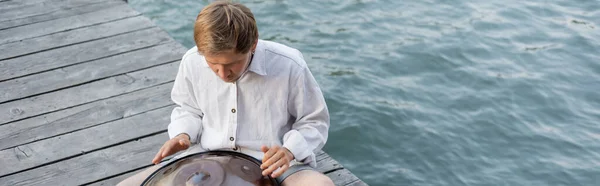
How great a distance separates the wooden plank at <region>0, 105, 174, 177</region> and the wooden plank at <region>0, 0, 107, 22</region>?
1.62 metres

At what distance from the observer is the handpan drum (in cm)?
227

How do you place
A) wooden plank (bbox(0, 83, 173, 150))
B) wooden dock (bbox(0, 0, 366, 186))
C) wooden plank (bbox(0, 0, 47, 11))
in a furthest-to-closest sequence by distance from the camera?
wooden plank (bbox(0, 0, 47, 11)) < wooden plank (bbox(0, 83, 173, 150)) < wooden dock (bbox(0, 0, 366, 186))

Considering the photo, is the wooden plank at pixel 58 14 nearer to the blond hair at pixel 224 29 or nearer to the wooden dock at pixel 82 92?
the wooden dock at pixel 82 92

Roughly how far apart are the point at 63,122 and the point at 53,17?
4.68ft

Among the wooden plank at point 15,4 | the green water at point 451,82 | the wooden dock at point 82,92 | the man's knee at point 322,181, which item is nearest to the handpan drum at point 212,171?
the man's knee at point 322,181

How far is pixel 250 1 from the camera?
21.6 ft

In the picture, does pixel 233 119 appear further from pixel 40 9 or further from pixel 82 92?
pixel 40 9

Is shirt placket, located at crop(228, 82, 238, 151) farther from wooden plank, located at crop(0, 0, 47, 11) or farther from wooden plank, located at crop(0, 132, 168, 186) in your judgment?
wooden plank, located at crop(0, 0, 47, 11)

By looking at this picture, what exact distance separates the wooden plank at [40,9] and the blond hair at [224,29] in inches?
110

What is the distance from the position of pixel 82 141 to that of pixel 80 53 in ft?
3.26

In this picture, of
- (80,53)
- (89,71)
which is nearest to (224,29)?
(89,71)

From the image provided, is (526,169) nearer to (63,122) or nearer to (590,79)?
(590,79)

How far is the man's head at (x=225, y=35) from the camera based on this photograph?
224 cm

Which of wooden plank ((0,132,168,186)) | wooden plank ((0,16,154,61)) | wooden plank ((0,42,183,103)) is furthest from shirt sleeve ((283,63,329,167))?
wooden plank ((0,16,154,61))
